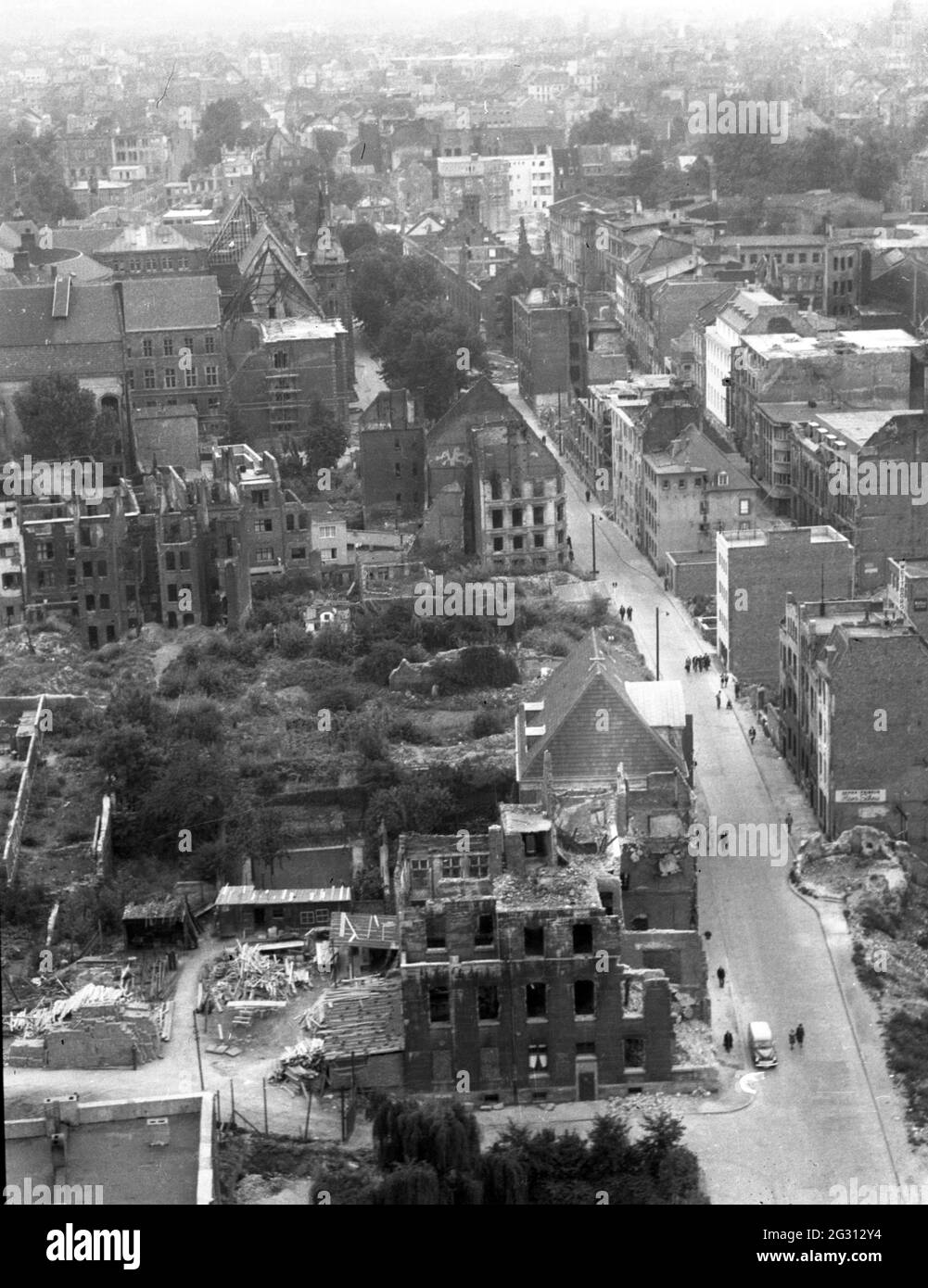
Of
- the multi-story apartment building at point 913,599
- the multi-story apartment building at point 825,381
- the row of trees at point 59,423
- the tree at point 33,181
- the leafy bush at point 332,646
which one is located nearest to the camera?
the multi-story apartment building at point 913,599

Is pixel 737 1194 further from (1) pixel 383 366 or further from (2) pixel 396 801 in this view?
(1) pixel 383 366

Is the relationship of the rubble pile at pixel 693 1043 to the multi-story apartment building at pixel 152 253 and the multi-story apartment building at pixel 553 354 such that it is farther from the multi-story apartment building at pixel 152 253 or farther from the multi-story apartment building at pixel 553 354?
the multi-story apartment building at pixel 152 253

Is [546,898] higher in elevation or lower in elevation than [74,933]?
higher

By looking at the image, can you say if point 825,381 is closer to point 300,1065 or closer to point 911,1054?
point 911,1054

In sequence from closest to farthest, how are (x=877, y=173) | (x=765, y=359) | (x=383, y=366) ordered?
1. (x=765, y=359)
2. (x=383, y=366)
3. (x=877, y=173)

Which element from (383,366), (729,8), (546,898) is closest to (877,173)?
(729,8)

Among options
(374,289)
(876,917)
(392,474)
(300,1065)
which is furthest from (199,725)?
(374,289)

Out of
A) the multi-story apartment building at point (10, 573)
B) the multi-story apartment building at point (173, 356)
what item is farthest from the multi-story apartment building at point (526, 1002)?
the multi-story apartment building at point (173, 356)
